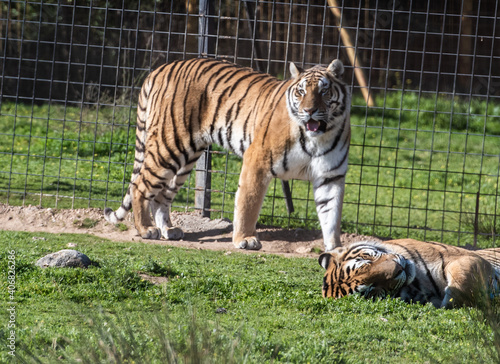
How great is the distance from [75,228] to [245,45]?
218 inches

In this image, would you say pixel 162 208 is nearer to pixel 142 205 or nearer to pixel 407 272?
pixel 142 205

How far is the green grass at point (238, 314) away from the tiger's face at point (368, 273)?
0.10m

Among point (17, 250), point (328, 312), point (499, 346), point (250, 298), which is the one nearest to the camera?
point (499, 346)

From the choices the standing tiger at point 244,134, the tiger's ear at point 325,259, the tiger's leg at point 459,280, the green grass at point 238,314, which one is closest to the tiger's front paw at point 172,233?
the standing tiger at point 244,134

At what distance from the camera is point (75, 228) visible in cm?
701

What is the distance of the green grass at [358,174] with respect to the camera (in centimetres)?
729

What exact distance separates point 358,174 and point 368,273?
6.38m

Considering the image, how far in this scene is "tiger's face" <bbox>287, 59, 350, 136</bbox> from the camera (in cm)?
589

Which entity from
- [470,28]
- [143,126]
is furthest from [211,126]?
[470,28]

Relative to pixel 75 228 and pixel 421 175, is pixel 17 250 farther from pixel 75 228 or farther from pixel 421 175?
pixel 421 175

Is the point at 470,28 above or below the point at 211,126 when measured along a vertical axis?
above

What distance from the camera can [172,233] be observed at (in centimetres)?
679

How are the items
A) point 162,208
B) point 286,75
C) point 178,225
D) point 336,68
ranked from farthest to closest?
point 286,75 < point 178,225 < point 162,208 < point 336,68

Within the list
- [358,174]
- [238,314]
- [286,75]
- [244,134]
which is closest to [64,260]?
[238,314]
